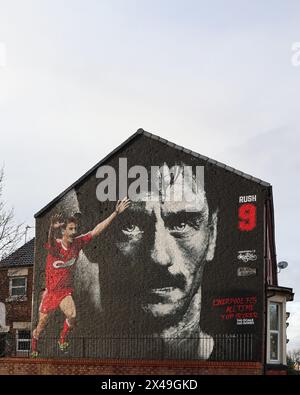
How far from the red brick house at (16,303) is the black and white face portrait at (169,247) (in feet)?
33.2

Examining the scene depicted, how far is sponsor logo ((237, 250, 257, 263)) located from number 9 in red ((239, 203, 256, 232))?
3.02 feet

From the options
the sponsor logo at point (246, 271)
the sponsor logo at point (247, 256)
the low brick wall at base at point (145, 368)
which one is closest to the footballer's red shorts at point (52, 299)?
the low brick wall at base at point (145, 368)

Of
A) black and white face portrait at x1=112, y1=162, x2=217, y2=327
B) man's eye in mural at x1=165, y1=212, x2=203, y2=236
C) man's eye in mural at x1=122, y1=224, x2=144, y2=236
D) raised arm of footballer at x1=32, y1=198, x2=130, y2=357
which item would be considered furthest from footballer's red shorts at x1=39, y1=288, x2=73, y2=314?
man's eye in mural at x1=165, y1=212, x2=203, y2=236

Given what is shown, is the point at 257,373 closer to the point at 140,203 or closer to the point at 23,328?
the point at 140,203

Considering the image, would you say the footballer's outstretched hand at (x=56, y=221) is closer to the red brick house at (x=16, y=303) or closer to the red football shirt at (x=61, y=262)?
the red football shirt at (x=61, y=262)

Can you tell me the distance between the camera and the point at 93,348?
103 ft

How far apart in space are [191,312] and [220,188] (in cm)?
543

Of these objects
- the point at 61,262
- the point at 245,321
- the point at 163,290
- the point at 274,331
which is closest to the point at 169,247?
the point at 163,290

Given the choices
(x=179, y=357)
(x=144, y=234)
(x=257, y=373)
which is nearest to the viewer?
(x=257, y=373)

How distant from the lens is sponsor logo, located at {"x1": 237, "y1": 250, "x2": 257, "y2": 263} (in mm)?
28391

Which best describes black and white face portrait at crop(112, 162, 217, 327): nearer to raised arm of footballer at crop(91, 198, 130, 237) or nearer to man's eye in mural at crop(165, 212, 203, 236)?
man's eye in mural at crop(165, 212, 203, 236)

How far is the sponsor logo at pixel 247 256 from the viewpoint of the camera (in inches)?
1118

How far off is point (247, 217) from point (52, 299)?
34.7 feet
